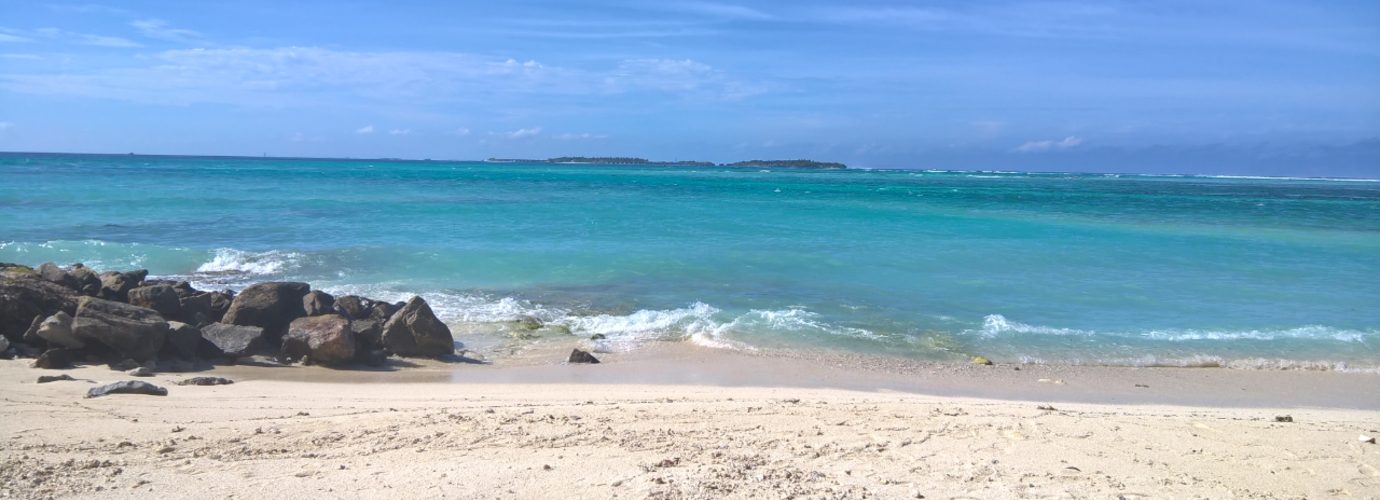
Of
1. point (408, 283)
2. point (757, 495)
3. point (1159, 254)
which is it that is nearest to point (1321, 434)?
point (757, 495)

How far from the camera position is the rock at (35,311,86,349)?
7262 mm

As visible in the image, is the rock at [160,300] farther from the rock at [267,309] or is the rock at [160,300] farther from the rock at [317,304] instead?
the rock at [317,304]

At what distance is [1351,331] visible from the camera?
10.4 meters

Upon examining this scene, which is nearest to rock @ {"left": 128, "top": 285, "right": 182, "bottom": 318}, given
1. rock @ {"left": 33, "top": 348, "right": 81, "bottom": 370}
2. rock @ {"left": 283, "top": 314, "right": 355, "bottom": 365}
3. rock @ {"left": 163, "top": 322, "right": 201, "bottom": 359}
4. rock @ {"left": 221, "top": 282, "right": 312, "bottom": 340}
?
rock @ {"left": 221, "top": 282, "right": 312, "bottom": 340}

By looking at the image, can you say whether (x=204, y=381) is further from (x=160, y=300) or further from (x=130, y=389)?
(x=160, y=300)

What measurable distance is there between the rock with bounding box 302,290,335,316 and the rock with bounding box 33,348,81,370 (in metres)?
2.24

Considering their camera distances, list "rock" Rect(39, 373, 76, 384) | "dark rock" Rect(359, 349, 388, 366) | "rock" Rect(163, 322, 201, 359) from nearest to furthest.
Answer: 1. "rock" Rect(39, 373, 76, 384)
2. "rock" Rect(163, 322, 201, 359)
3. "dark rock" Rect(359, 349, 388, 366)

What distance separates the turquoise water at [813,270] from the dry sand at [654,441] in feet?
7.86

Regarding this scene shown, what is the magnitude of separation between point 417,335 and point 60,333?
298cm

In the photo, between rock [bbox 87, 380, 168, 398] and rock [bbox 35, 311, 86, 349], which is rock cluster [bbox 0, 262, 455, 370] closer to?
rock [bbox 35, 311, 86, 349]

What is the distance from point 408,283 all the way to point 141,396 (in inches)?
282

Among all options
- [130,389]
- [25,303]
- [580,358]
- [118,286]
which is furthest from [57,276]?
[580,358]

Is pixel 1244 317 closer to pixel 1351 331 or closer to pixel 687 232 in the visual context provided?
pixel 1351 331

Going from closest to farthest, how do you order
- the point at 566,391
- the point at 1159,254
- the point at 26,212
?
the point at 566,391
the point at 1159,254
the point at 26,212
